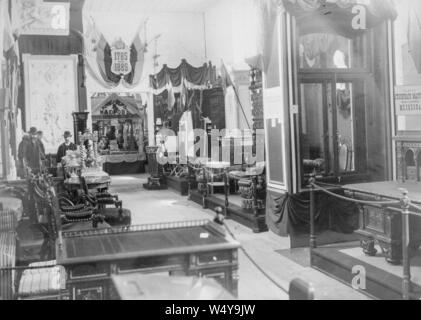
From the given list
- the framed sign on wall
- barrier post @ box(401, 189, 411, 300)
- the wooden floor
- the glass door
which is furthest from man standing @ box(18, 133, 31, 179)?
barrier post @ box(401, 189, 411, 300)

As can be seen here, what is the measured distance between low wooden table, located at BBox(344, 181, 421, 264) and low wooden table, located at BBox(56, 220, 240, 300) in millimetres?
1858

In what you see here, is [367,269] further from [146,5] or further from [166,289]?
[146,5]

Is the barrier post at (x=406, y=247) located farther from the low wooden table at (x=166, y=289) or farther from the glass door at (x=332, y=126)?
the glass door at (x=332, y=126)

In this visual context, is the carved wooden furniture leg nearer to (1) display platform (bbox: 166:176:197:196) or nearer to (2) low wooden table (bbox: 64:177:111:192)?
(2) low wooden table (bbox: 64:177:111:192)

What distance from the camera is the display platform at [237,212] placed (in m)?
7.05

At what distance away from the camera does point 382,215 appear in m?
4.73

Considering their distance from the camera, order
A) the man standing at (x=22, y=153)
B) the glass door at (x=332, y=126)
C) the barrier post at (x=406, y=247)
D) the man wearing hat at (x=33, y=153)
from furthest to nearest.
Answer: the man wearing hat at (x=33, y=153) < the man standing at (x=22, y=153) < the glass door at (x=332, y=126) < the barrier post at (x=406, y=247)

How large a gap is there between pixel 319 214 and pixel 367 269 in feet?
5.16

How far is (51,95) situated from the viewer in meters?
10.7

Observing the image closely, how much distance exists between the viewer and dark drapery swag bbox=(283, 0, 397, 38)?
589 cm

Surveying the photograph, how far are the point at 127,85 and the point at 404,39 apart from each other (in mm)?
6097

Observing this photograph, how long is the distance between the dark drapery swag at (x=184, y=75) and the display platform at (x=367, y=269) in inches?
290

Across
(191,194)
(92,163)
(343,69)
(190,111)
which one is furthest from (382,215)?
(190,111)

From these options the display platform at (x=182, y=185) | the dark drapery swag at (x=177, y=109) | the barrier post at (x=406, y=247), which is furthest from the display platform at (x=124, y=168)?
the barrier post at (x=406, y=247)
